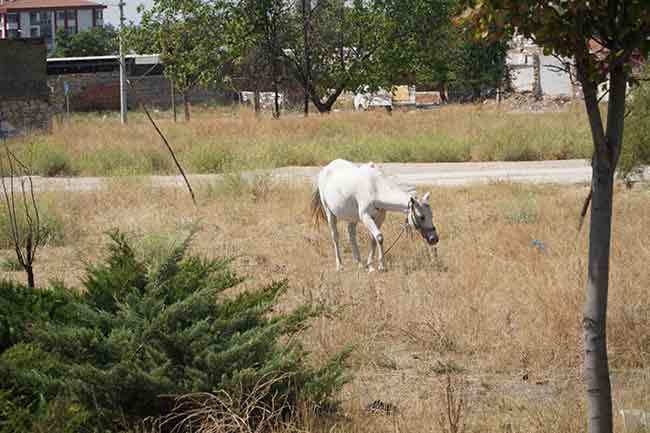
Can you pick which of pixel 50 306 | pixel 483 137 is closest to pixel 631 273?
pixel 50 306

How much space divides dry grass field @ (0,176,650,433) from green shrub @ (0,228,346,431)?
0.44 m

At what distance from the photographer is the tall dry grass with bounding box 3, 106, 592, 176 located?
23734 millimetres

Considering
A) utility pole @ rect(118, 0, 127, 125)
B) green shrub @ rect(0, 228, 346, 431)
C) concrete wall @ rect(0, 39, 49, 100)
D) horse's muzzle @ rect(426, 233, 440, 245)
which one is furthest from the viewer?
utility pole @ rect(118, 0, 127, 125)

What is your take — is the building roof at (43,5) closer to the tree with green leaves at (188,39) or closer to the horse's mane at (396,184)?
the tree with green leaves at (188,39)

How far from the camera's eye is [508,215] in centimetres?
1499

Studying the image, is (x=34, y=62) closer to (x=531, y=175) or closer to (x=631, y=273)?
(x=531, y=175)

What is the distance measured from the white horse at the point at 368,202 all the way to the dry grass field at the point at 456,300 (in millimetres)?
398

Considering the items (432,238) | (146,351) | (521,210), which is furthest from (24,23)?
(146,351)

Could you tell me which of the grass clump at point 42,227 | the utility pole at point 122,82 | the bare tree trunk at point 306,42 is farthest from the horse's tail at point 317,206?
the bare tree trunk at point 306,42

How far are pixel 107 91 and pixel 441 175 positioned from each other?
Result: 42563 mm

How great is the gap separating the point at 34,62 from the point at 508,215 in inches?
1101

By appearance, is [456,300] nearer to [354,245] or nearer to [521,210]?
[354,245]

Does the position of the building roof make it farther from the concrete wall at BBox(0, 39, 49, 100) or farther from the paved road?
the paved road

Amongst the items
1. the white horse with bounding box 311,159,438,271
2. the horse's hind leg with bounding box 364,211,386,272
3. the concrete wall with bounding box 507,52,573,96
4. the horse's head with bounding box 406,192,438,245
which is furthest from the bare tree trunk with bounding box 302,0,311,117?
the horse's head with bounding box 406,192,438,245
